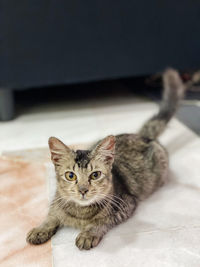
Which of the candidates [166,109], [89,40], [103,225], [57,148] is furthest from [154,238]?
[89,40]

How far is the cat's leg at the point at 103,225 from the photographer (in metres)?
1.06

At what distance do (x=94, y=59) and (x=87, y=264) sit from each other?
63.6 inches

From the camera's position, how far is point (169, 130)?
82.7 inches

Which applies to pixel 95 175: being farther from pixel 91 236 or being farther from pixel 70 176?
pixel 91 236

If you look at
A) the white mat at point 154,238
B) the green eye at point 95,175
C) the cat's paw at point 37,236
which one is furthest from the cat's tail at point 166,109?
the cat's paw at point 37,236

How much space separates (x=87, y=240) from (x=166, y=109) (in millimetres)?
969

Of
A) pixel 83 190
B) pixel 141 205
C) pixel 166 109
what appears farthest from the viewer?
pixel 166 109

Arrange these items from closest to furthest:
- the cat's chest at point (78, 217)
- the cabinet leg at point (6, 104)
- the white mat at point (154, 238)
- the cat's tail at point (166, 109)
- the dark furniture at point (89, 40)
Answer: the white mat at point (154, 238)
the cat's chest at point (78, 217)
the cat's tail at point (166, 109)
the dark furniture at point (89, 40)
the cabinet leg at point (6, 104)

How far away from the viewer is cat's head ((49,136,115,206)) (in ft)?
3.45

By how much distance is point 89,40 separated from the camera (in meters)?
2.29

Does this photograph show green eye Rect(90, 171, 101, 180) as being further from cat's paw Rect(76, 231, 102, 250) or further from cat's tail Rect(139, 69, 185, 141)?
cat's tail Rect(139, 69, 185, 141)

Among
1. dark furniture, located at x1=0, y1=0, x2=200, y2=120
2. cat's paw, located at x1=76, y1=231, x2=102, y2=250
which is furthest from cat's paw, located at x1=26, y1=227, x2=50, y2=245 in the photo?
dark furniture, located at x1=0, y1=0, x2=200, y2=120

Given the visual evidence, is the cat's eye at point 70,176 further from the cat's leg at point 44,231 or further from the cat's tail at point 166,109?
the cat's tail at point 166,109

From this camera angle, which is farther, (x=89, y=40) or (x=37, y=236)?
(x=89, y=40)
